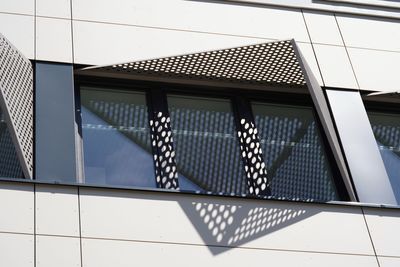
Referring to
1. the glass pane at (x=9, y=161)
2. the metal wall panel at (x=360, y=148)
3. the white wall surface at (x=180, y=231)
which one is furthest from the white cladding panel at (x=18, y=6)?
the metal wall panel at (x=360, y=148)

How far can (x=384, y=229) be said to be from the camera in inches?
318

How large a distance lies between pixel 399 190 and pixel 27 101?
3.71 meters

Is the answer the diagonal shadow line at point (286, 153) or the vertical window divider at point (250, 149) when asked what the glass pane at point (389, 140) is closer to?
the diagonal shadow line at point (286, 153)

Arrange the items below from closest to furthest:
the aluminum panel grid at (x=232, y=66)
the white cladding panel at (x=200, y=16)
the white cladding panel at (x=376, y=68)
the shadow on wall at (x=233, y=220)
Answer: the shadow on wall at (x=233, y=220)
the aluminum panel grid at (x=232, y=66)
the white cladding panel at (x=200, y=16)
the white cladding panel at (x=376, y=68)

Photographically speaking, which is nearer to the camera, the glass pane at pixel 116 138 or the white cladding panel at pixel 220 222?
the white cladding panel at pixel 220 222

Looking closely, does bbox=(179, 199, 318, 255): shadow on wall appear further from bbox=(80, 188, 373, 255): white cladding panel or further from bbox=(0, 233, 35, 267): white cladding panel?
bbox=(0, 233, 35, 267): white cladding panel

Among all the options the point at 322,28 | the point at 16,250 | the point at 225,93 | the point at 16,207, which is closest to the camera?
the point at 16,250

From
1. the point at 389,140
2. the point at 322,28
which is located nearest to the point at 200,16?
the point at 322,28

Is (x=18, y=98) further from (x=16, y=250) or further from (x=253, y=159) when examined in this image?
(x=253, y=159)

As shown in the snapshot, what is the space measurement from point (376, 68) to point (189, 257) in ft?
11.7

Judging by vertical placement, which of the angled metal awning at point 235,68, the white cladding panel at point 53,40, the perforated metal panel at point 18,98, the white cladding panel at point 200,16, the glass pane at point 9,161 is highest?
the white cladding panel at point 200,16

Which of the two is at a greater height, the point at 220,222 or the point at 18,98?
the point at 18,98

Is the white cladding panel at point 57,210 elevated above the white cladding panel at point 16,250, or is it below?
above

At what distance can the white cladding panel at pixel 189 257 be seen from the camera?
7172 mm
